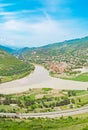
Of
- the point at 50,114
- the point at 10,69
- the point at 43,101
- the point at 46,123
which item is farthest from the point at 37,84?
the point at 46,123

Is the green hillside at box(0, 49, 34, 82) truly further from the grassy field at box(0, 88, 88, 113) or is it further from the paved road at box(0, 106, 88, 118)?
the paved road at box(0, 106, 88, 118)

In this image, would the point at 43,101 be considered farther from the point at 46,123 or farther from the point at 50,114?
the point at 46,123

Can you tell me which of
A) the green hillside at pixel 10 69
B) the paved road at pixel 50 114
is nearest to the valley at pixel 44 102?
the paved road at pixel 50 114

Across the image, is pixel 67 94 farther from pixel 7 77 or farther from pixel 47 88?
pixel 7 77

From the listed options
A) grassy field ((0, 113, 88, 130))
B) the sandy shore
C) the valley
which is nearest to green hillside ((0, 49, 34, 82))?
the valley

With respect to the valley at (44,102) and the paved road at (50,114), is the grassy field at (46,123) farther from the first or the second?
the paved road at (50,114)
